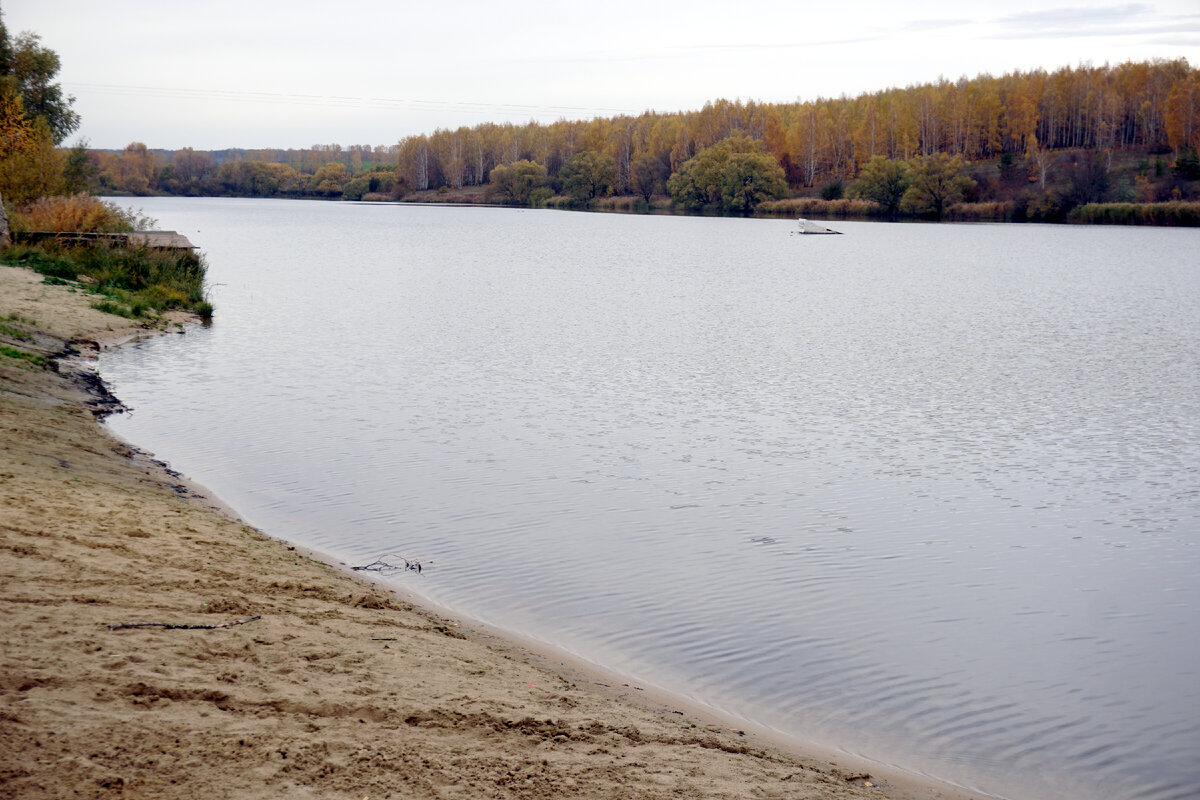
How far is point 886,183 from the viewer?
97.2 meters

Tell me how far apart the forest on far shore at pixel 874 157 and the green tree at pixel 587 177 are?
184 millimetres

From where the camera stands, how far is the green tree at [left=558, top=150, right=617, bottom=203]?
136m

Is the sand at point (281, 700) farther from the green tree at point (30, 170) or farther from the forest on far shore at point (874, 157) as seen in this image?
the forest on far shore at point (874, 157)

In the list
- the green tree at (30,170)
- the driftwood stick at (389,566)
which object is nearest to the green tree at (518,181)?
the green tree at (30,170)

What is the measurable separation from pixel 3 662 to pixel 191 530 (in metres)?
3.52

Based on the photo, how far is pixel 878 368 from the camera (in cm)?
1930

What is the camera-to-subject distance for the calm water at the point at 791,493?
663 cm

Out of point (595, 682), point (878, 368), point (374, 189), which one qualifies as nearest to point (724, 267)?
point (878, 368)

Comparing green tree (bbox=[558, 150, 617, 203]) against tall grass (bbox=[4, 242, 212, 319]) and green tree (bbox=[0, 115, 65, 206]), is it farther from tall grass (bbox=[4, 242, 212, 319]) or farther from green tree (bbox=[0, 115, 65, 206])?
tall grass (bbox=[4, 242, 212, 319])

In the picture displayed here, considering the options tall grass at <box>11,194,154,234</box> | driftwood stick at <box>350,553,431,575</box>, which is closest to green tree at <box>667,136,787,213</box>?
tall grass at <box>11,194,154,234</box>

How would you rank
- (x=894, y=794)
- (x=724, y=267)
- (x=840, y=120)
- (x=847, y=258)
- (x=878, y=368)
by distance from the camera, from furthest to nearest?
(x=840, y=120) → (x=847, y=258) → (x=724, y=267) → (x=878, y=368) → (x=894, y=794)

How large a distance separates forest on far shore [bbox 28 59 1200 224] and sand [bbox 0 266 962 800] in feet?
288

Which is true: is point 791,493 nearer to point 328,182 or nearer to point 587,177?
point 587,177

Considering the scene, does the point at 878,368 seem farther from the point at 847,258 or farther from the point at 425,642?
the point at 847,258
